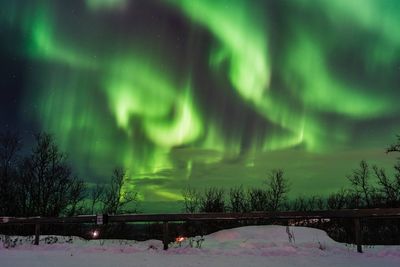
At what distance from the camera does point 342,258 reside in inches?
396

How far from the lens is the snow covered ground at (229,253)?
979 centimetres

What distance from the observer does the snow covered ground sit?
32.1 feet

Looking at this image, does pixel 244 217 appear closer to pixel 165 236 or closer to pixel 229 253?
pixel 229 253

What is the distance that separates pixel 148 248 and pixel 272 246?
3482 millimetres

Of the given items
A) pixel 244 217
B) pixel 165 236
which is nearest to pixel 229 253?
pixel 244 217

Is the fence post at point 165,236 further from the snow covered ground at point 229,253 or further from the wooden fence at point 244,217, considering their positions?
the snow covered ground at point 229,253

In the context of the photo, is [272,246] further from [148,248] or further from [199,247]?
[148,248]

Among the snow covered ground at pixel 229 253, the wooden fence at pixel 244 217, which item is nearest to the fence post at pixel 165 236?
the wooden fence at pixel 244 217

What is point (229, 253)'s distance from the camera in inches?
434

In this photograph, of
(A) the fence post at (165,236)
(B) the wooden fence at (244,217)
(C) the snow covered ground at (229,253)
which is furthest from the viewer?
(A) the fence post at (165,236)

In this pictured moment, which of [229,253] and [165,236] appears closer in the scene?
[229,253]

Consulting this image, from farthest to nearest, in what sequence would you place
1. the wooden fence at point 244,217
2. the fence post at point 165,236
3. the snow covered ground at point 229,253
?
the fence post at point 165,236, the wooden fence at point 244,217, the snow covered ground at point 229,253

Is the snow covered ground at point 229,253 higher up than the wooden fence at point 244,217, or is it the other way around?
the wooden fence at point 244,217

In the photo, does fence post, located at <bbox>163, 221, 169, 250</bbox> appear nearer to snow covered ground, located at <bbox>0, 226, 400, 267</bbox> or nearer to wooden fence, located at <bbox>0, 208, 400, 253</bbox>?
wooden fence, located at <bbox>0, 208, 400, 253</bbox>
